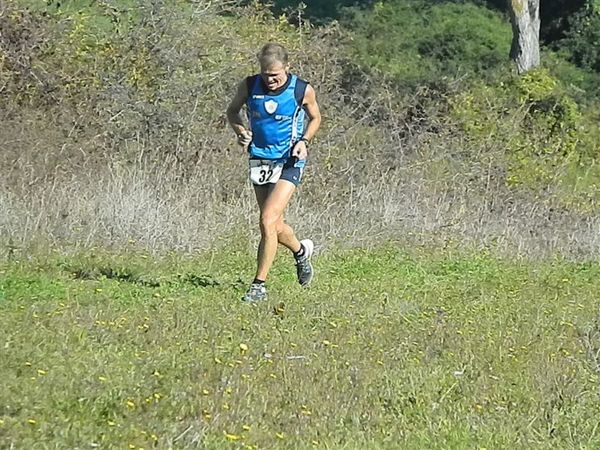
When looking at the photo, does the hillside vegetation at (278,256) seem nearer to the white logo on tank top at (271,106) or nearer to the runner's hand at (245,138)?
the runner's hand at (245,138)

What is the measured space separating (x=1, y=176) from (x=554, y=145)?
9955 mm

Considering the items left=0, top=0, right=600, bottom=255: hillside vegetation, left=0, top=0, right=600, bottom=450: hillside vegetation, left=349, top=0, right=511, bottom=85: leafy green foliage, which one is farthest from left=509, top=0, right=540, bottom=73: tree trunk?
left=0, top=0, right=600, bottom=255: hillside vegetation

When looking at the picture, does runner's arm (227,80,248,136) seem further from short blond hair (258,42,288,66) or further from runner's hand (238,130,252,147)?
short blond hair (258,42,288,66)

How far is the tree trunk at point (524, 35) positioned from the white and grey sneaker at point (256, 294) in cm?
1887

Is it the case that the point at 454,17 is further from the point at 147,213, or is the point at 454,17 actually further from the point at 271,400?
the point at 271,400

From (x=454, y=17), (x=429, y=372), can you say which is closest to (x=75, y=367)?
(x=429, y=372)

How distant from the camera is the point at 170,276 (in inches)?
350

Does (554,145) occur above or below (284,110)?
below

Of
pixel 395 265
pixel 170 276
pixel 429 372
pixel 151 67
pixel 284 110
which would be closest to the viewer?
pixel 429 372

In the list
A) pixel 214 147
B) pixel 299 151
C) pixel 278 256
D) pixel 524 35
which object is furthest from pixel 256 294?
pixel 524 35

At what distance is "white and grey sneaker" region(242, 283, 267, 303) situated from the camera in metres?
7.93

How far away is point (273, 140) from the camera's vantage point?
812 centimetres

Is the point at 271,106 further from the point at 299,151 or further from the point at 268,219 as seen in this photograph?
the point at 268,219

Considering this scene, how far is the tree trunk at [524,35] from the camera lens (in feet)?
84.8
